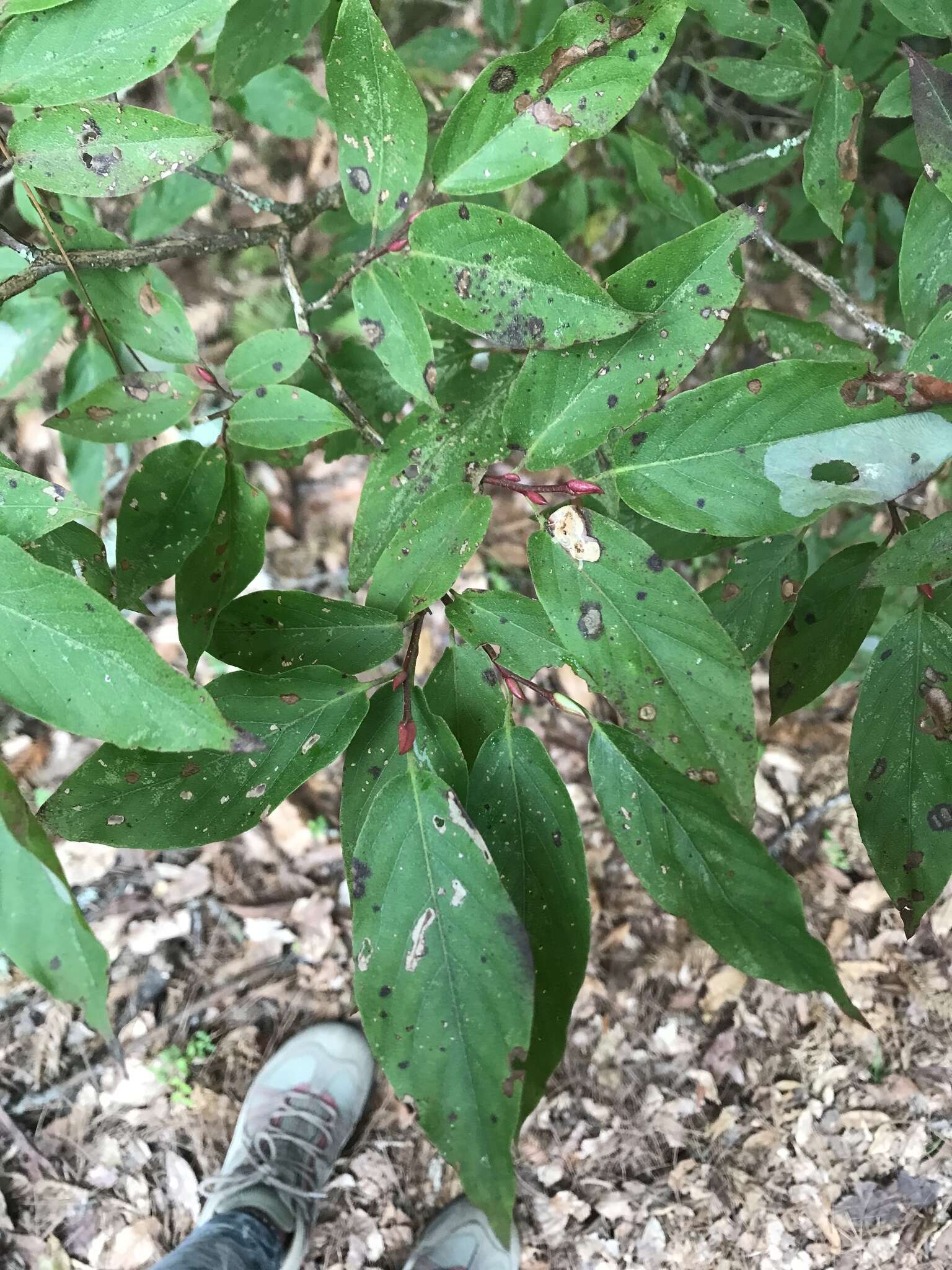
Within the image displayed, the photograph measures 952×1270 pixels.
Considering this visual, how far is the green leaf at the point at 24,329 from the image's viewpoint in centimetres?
142

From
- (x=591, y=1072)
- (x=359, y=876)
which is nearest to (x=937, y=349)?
(x=359, y=876)

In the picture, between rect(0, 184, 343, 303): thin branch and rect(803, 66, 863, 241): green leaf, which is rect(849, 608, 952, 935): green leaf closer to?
rect(803, 66, 863, 241): green leaf

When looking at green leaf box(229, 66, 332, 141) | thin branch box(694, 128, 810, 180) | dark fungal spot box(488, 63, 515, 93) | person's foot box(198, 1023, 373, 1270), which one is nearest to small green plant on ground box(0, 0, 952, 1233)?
dark fungal spot box(488, 63, 515, 93)

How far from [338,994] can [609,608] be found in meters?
1.89

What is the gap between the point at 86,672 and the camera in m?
0.70

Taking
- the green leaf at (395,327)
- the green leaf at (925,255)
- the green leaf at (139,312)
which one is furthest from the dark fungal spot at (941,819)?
the green leaf at (139,312)

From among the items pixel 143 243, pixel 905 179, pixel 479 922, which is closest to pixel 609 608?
pixel 479 922

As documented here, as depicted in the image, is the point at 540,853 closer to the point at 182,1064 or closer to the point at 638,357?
the point at 638,357

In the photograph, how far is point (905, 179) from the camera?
7.64 ft

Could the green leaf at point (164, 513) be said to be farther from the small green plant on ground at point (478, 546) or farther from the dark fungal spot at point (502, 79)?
the dark fungal spot at point (502, 79)

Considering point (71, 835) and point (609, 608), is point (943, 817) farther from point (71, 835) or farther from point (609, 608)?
point (71, 835)

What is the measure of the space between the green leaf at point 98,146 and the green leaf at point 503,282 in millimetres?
266

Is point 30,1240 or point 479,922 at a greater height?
point 479,922

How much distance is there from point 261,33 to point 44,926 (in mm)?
1144
